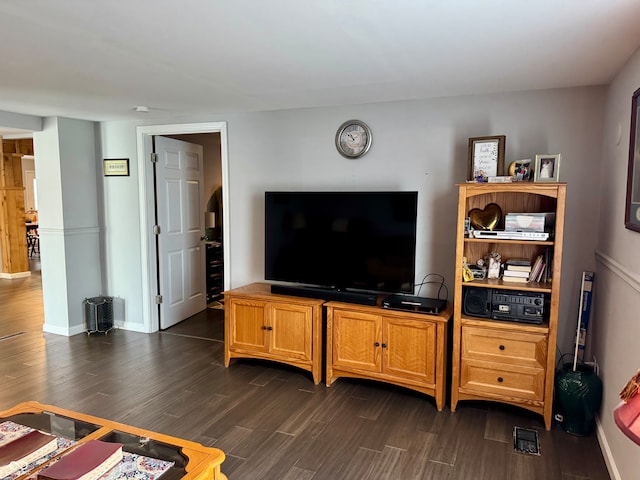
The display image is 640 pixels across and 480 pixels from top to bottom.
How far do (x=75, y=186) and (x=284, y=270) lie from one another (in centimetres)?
252

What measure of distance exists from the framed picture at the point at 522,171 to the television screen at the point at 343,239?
671 mm

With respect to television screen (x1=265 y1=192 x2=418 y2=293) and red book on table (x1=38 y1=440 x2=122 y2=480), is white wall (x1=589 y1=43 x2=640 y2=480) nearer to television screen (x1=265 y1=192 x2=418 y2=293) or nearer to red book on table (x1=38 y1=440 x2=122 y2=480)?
television screen (x1=265 y1=192 x2=418 y2=293)

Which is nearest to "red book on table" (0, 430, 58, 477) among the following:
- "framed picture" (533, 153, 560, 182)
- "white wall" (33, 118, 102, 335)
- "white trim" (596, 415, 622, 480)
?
"white trim" (596, 415, 622, 480)

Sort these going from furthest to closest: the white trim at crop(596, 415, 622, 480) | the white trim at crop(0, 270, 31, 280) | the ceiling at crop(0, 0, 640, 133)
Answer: the white trim at crop(0, 270, 31, 280)
the white trim at crop(596, 415, 622, 480)
the ceiling at crop(0, 0, 640, 133)

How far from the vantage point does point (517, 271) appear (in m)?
3.03

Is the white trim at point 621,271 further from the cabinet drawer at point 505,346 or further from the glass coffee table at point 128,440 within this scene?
the glass coffee table at point 128,440

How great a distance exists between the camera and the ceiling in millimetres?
1827

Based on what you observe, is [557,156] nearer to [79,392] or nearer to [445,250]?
[445,250]

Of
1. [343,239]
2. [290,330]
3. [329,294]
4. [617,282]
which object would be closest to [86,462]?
[290,330]

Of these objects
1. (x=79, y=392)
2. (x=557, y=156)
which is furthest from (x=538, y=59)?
(x=79, y=392)

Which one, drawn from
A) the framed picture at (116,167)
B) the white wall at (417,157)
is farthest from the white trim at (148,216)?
the framed picture at (116,167)

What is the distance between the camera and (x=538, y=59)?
A: 247cm

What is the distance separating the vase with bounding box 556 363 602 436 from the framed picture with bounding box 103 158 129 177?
172 inches

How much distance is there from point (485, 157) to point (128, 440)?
2.73 meters
